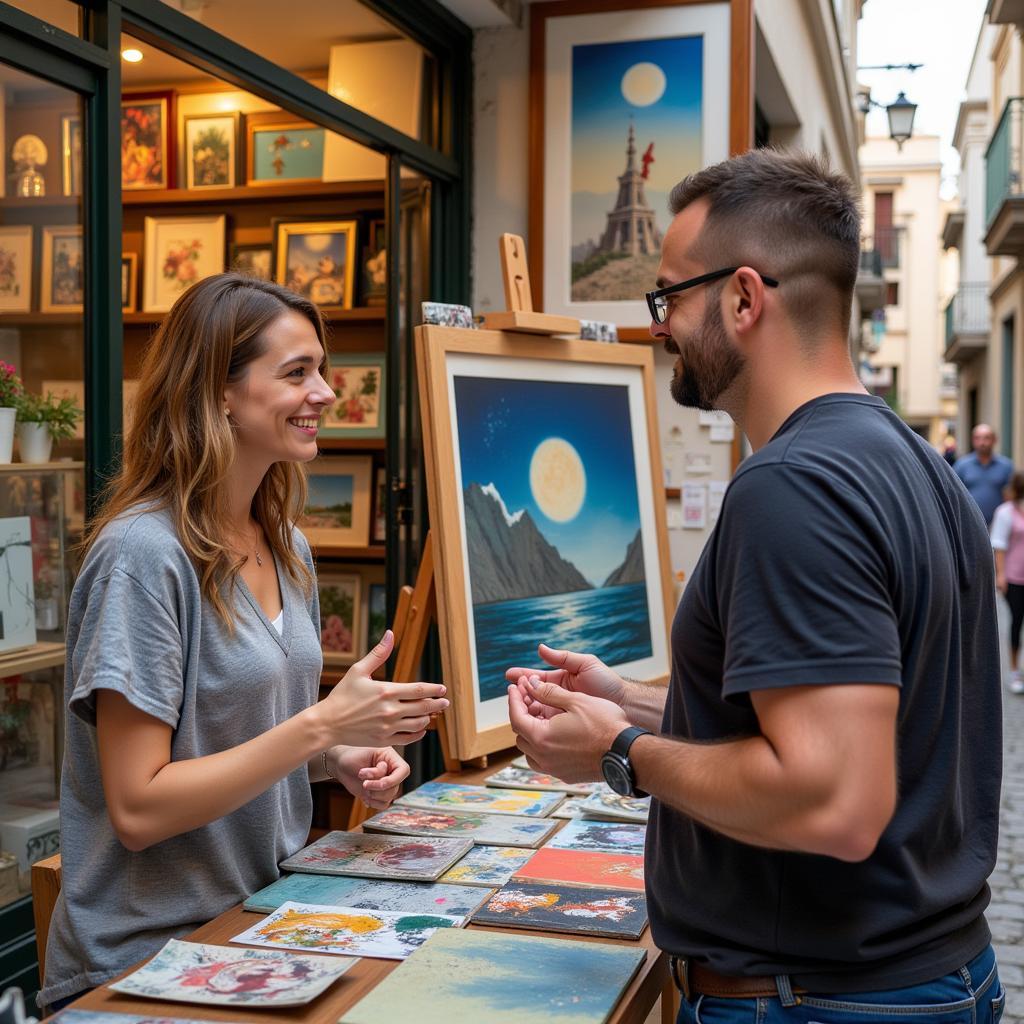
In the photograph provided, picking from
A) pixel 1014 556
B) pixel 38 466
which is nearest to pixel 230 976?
pixel 38 466

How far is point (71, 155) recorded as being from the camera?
285cm

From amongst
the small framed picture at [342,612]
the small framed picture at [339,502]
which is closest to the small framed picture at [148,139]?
the small framed picture at [339,502]

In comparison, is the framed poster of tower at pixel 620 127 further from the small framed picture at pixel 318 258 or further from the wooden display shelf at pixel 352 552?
the wooden display shelf at pixel 352 552

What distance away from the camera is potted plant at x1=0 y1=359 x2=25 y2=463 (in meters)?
2.87

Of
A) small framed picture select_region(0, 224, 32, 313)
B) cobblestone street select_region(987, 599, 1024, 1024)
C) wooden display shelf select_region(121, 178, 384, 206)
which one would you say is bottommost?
cobblestone street select_region(987, 599, 1024, 1024)

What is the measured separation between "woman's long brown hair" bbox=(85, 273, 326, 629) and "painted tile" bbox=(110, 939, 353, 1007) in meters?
0.50

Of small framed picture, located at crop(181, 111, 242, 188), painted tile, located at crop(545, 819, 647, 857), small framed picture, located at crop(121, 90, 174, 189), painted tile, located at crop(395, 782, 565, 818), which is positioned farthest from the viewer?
small framed picture, located at crop(181, 111, 242, 188)

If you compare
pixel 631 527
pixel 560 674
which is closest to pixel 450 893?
pixel 560 674

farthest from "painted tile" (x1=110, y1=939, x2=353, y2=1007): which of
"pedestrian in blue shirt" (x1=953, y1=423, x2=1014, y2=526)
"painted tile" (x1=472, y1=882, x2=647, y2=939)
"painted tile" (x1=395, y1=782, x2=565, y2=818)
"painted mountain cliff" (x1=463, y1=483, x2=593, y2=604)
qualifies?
"pedestrian in blue shirt" (x1=953, y1=423, x2=1014, y2=526)

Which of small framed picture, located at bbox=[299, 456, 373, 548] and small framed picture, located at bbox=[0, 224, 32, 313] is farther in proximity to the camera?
small framed picture, located at bbox=[299, 456, 373, 548]

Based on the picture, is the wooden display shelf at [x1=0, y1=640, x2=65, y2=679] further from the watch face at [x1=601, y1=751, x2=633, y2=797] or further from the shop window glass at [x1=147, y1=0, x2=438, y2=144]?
the watch face at [x1=601, y1=751, x2=633, y2=797]

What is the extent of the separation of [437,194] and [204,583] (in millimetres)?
3313

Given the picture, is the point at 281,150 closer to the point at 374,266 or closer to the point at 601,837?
the point at 374,266

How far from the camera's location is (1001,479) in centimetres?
995
